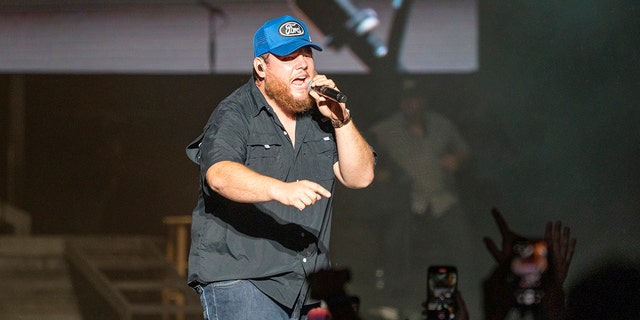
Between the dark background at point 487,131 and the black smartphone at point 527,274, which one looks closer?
the black smartphone at point 527,274

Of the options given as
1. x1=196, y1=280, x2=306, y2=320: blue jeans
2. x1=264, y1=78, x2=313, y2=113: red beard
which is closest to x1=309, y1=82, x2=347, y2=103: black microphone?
x1=264, y1=78, x2=313, y2=113: red beard

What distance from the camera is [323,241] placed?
8.64 feet

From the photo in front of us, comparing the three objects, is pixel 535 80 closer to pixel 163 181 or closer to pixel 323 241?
pixel 163 181

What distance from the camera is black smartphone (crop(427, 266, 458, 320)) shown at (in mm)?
4008

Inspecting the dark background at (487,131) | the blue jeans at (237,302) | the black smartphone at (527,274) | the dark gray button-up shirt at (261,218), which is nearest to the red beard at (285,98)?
the dark gray button-up shirt at (261,218)

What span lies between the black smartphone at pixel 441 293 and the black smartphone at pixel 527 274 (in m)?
0.30

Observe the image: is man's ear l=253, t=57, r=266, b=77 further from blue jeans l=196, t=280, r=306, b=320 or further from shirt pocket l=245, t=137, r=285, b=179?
blue jeans l=196, t=280, r=306, b=320

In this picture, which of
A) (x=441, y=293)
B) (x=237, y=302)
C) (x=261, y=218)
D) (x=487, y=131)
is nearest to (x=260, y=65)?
(x=261, y=218)

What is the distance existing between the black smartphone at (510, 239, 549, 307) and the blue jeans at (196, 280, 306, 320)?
6.35ft

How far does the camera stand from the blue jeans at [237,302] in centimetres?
247

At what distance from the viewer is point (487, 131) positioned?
4.79 meters

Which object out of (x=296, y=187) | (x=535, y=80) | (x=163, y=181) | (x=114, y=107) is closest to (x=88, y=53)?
(x=114, y=107)

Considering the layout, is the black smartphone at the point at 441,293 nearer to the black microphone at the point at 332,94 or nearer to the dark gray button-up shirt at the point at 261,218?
the dark gray button-up shirt at the point at 261,218

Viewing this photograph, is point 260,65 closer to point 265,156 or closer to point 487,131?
point 265,156
